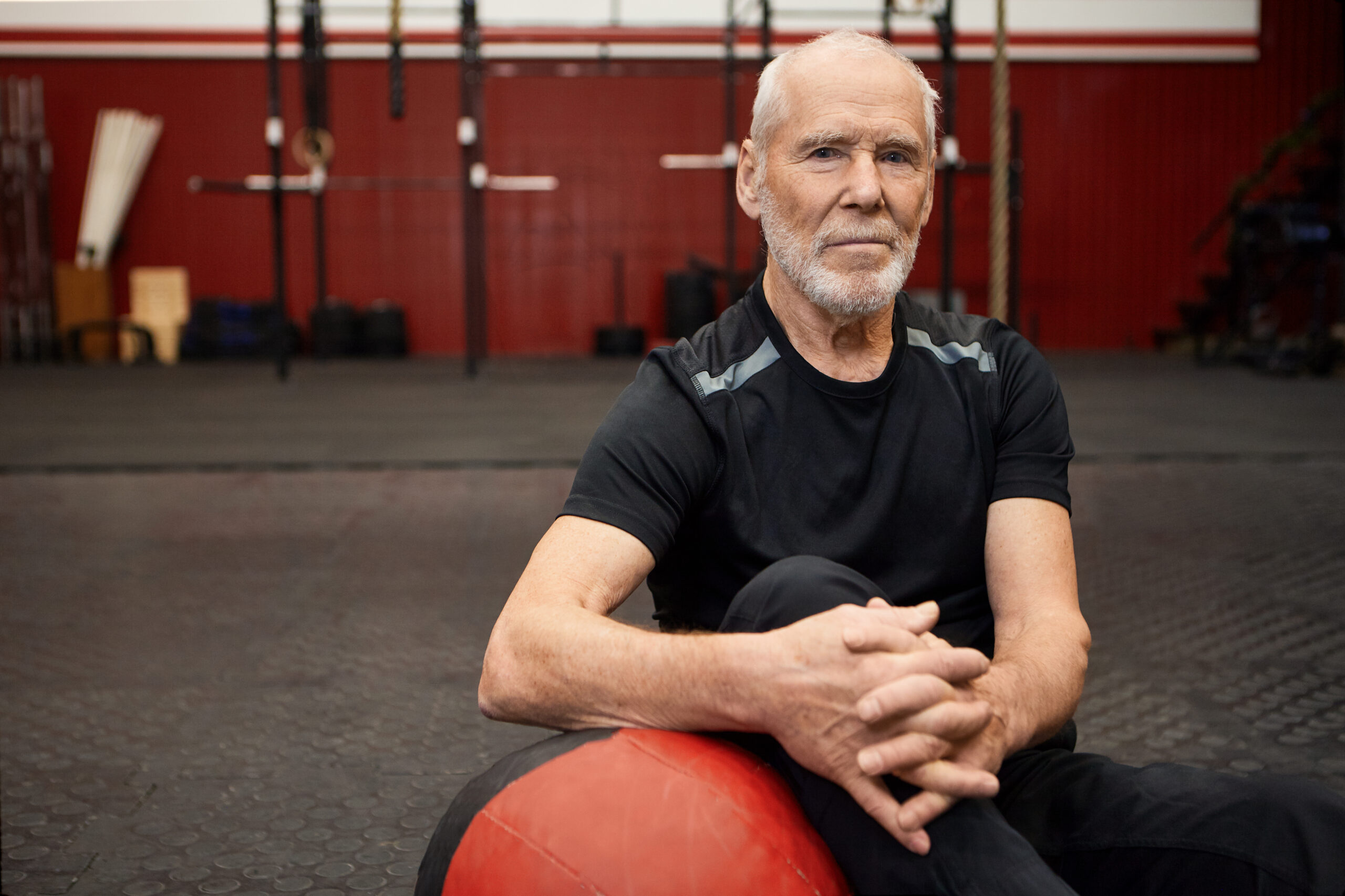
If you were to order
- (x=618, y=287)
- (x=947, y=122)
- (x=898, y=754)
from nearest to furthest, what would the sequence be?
(x=898, y=754) < (x=947, y=122) < (x=618, y=287)

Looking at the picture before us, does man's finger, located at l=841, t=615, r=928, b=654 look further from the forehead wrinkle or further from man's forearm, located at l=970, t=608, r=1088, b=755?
the forehead wrinkle

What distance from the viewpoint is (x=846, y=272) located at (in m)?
1.11

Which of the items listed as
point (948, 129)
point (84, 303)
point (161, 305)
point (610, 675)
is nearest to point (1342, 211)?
point (948, 129)

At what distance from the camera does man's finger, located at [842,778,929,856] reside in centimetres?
80

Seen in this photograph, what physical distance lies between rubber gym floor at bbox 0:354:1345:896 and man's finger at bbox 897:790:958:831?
65cm

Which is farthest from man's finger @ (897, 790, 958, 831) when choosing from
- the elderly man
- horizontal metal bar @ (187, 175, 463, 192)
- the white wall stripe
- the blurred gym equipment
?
the blurred gym equipment

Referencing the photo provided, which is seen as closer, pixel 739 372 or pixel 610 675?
pixel 610 675

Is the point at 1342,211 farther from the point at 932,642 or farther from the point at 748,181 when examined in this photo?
the point at 932,642

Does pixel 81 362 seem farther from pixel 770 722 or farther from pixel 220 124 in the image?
pixel 770 722

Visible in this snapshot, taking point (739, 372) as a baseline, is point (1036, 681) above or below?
below

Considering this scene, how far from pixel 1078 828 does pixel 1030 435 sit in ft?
1.20

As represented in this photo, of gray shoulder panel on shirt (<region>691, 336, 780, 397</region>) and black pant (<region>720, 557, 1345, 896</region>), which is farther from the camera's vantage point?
gray shoulder panel on shirt (<region>691, 336, 780, 397</region>)

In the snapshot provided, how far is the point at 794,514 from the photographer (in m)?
1.06

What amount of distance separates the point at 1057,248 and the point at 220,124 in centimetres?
676
